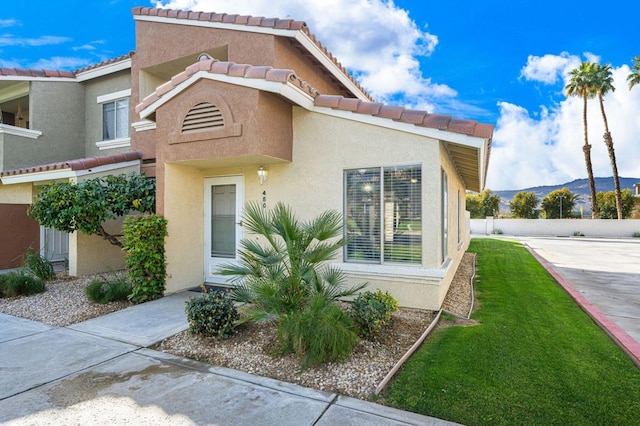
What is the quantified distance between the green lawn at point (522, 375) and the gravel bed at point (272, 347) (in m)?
0.39

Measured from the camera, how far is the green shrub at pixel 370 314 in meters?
6.06

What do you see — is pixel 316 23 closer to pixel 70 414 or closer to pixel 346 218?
pixel 346 218

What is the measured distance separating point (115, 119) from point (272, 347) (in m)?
13.2

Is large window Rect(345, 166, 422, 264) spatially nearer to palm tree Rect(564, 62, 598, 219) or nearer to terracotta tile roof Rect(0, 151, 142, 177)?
terracotta tile roof Rect(0, 151, 142, 177)

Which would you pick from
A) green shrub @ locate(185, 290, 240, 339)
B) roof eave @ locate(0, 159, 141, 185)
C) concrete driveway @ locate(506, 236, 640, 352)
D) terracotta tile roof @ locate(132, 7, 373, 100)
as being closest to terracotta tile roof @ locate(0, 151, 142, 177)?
roof eave @ locate(0, 159, 141, 185)

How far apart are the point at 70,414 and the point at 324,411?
117 inches

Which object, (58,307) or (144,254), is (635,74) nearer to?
(144,254)

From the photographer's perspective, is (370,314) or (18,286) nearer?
(370,314)

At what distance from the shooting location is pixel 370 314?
6.09 m

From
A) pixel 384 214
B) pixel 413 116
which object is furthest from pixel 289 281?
pixel 413 116

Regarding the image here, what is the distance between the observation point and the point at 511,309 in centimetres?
815

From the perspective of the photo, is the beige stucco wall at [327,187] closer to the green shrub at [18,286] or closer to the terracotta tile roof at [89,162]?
the terracotta tile roof at [89,162]

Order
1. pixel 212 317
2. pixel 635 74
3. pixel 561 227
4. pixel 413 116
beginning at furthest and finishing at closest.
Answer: pixel 561 227 → pixel 635 74 → pixel 413 116 → pixel 212 317

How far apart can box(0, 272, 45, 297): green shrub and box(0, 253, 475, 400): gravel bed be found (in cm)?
55
